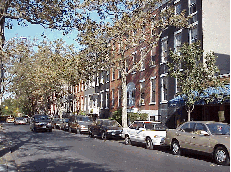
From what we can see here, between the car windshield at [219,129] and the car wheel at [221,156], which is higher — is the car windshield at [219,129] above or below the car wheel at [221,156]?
above

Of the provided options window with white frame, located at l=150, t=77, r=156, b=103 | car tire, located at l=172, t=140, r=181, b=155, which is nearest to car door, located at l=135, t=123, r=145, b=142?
car tire, located at l=172, t=140, r=181, b=155

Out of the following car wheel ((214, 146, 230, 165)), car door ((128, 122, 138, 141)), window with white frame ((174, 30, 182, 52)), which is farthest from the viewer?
window with white frame ((174, 30, 182, 52))

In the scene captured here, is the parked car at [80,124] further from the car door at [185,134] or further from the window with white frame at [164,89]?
the car door at [185,134]

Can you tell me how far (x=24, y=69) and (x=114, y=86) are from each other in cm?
1287

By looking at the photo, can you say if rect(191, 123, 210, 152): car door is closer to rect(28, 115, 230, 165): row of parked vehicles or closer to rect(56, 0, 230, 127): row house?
rect(28, 115, 230, 165): row of parked vehicles

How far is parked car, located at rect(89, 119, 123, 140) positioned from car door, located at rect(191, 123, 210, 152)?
9823 mm

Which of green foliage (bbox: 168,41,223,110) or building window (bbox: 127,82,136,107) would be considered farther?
building window (bbox: 127,82,136,107)

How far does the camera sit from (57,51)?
38406mm

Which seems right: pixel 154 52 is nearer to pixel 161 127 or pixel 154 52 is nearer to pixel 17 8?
pixel 161 127

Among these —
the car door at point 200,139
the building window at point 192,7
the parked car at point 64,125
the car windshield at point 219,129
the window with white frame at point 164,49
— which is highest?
the building window at point 192,7

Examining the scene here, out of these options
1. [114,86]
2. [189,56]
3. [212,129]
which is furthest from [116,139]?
[114,86]

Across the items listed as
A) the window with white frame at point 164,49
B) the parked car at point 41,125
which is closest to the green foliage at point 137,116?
the window with white frame at point 164,49

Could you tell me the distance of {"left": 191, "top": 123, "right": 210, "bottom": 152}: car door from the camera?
41.4 feet

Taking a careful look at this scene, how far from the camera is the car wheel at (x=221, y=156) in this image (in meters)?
11.5
